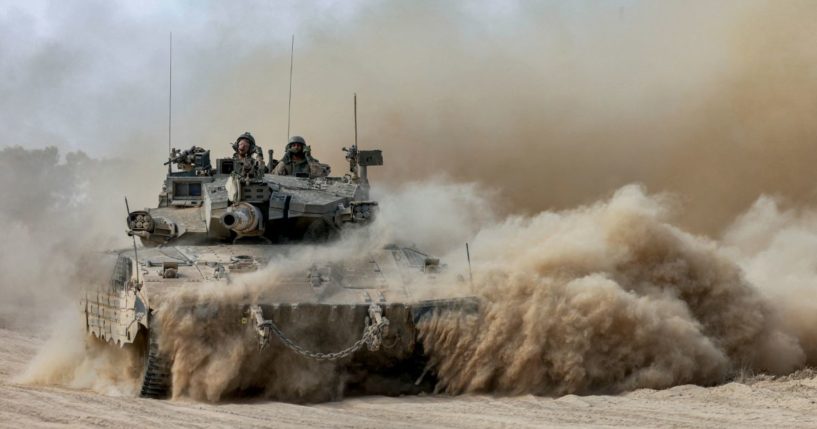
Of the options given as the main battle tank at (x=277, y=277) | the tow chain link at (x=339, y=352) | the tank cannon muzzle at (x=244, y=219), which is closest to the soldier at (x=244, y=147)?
the main battle tank at (x=277, y=277)

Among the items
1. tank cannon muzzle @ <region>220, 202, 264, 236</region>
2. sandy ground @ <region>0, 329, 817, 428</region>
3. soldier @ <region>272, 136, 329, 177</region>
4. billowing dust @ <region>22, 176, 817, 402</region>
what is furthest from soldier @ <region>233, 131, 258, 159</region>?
sandy ground @ <region>0, 329, 817, 428</region>

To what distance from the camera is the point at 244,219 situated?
58.5 ft

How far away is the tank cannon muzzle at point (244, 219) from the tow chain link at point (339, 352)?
8.70 ft

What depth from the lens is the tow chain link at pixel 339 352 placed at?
1512 cm

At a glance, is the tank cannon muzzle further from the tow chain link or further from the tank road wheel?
the tank road wheel

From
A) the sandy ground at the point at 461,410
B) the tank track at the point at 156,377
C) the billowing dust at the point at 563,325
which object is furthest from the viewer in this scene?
the billowing dust at the point at 563,325

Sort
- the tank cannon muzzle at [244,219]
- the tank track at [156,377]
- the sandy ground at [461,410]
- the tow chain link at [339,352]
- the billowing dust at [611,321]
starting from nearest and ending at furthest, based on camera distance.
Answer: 1. the sandy ground at [461,410]
2. the tow chain link at [339,352]
3. the tank track at [156,377]
4. the billowing dust at [611,321]
5. the tank cannon muzzle at [244,219]

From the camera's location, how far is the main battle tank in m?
15.5

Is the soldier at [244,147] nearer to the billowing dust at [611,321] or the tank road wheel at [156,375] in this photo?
the billowing dust at [611,321]

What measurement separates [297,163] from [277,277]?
17.6 ft

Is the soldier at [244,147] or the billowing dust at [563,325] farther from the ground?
the soldier at [244,147]

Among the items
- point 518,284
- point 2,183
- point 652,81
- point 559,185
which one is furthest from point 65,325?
point 2,183

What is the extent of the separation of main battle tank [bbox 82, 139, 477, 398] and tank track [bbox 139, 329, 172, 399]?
0.01 metres

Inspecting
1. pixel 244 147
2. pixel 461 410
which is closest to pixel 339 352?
pixel 461 410
